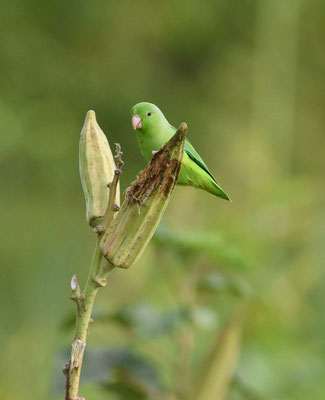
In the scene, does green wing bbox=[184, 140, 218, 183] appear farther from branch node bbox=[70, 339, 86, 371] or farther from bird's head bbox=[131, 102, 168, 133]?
branch node bbox=[70, 339, 86, 371]

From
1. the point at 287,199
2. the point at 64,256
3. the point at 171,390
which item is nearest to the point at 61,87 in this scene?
the point at 64,256

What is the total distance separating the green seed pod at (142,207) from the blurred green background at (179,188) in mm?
292

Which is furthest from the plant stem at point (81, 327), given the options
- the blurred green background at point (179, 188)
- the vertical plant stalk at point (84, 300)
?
the blurred green background at point (179, 188)

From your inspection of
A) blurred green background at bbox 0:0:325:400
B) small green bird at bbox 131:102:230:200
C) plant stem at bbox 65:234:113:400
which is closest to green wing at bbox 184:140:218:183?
small green bird at bbox 131:102:230:200

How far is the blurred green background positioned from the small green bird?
0.79 feet

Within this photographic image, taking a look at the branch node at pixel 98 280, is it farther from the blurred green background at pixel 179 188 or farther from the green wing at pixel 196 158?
the blurred green background at pixel 179 188

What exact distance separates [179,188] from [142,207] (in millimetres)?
1228

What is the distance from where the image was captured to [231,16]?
259cm

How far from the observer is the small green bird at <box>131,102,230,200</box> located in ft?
1.74

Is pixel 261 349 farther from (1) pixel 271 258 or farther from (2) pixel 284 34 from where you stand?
(2) pixel 284 34

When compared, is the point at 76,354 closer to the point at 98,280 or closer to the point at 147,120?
the point at 98,280

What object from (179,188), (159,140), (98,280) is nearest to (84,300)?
(98,280)

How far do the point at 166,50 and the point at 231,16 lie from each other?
26 cm

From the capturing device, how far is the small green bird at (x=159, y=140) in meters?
0.53
